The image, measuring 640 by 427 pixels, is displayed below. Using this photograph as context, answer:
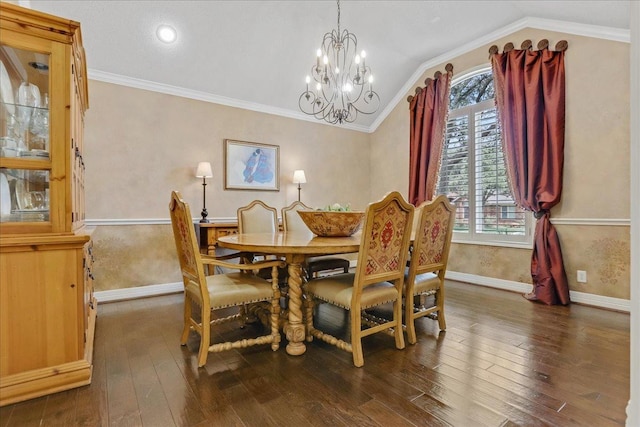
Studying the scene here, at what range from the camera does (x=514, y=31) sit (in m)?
3.68

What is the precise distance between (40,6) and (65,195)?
7.45ft

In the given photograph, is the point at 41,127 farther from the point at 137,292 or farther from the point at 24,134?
the point at 137,292

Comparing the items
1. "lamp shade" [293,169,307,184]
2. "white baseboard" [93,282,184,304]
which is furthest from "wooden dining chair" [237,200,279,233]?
"white baseboard" [93,282,184,304]

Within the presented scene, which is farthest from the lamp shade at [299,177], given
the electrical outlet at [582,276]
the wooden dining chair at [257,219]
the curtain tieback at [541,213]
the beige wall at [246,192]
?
the electrical outlet at [582,276]

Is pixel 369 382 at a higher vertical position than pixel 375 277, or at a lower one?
lower

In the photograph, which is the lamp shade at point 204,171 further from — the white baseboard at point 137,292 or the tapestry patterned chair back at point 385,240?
the tapestry patterned chair back at point 385,240

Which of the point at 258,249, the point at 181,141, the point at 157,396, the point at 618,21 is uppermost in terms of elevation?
the point at 618,21

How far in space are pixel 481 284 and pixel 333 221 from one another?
2.59 meters

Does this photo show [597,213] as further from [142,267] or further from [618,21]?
[142,267]

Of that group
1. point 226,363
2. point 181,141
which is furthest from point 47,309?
point 181,141

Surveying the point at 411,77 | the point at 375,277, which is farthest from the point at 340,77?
the point at 375,277

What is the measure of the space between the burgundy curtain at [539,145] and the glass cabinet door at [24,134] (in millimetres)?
4043

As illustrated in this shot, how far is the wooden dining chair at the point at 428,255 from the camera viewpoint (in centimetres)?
232

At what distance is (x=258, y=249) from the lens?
78.3 inches
